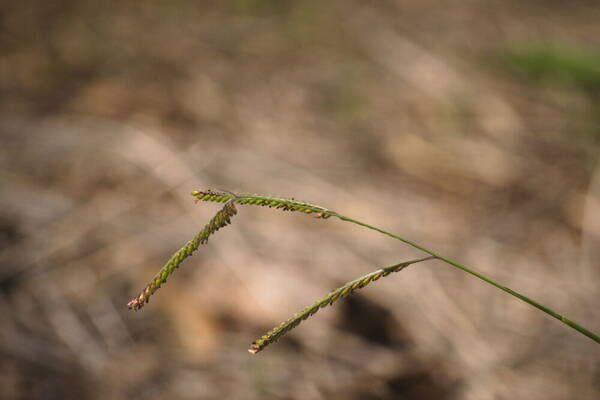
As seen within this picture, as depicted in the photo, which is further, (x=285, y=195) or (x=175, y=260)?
(x=285, y=195)

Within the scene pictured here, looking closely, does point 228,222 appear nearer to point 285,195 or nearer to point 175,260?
point 175,260

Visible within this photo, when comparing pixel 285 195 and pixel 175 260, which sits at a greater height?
pixel 285 195

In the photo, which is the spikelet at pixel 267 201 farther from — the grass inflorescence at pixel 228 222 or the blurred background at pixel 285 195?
the blurred background at pixel 285 195

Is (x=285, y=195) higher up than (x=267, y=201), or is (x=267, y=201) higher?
(x=285, y=195)

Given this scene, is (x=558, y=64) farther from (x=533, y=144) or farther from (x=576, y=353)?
(x=576, y=353)

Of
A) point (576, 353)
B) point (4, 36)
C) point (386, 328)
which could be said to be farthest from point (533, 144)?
point (4, 36)

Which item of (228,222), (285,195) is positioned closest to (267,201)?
(228,222)

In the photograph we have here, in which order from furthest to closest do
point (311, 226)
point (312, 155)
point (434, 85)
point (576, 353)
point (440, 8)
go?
point (440, 8), point (434, 85), point (312, 155), point (311, 226), point (576, 353)

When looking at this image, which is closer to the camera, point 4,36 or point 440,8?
point 4,36
